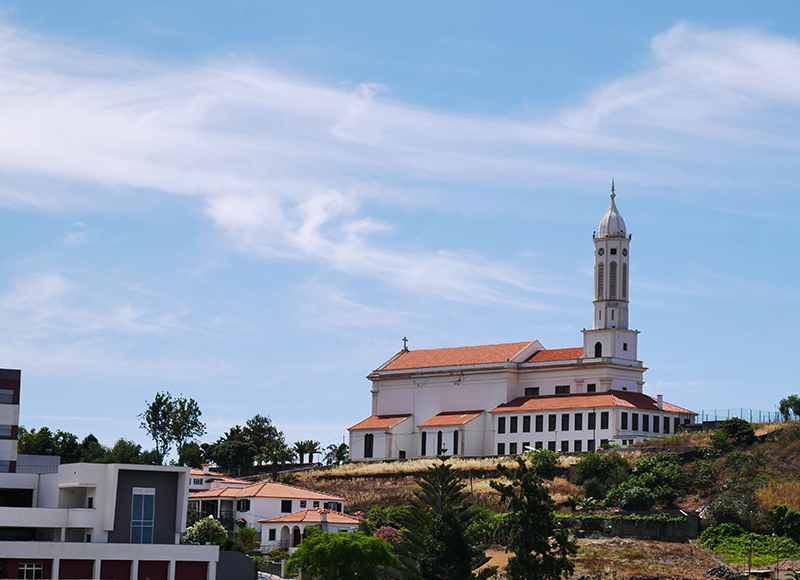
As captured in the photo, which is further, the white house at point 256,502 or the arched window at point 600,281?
the arched window at point 600,281

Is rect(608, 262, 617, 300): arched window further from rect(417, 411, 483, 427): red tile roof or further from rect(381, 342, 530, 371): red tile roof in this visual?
rect(417, 411, 483, 427): red tile roof

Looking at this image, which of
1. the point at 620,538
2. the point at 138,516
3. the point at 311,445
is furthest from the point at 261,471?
the point at 138,516

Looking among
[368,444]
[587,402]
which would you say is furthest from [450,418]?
[587,402]

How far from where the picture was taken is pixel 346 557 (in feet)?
196

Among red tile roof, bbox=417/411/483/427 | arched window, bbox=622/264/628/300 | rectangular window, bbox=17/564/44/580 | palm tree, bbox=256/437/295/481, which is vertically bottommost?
rectangular window, bbox=17/564/44/580

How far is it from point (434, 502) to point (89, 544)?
57.1 feet

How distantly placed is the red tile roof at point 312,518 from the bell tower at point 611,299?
28094mm

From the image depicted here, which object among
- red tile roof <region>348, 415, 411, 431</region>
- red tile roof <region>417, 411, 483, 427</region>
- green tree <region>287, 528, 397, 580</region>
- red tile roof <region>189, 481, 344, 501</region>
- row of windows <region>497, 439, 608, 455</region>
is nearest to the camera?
→ green tree <region>287, 528, 397, 580</region>

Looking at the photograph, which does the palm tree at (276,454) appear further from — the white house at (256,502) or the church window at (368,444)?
the white house at (256,502)

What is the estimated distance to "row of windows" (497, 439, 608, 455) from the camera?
89.9 metres

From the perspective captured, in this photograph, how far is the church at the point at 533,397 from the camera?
300ft

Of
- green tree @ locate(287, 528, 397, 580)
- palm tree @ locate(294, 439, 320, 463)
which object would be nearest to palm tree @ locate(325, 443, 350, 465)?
palm tree @ locate(294, 439, 320, 463)

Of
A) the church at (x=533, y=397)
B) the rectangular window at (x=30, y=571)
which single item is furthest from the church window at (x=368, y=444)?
the rectangular window at (x=30, y=571)

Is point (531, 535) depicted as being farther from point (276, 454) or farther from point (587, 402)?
point (276, 454)
